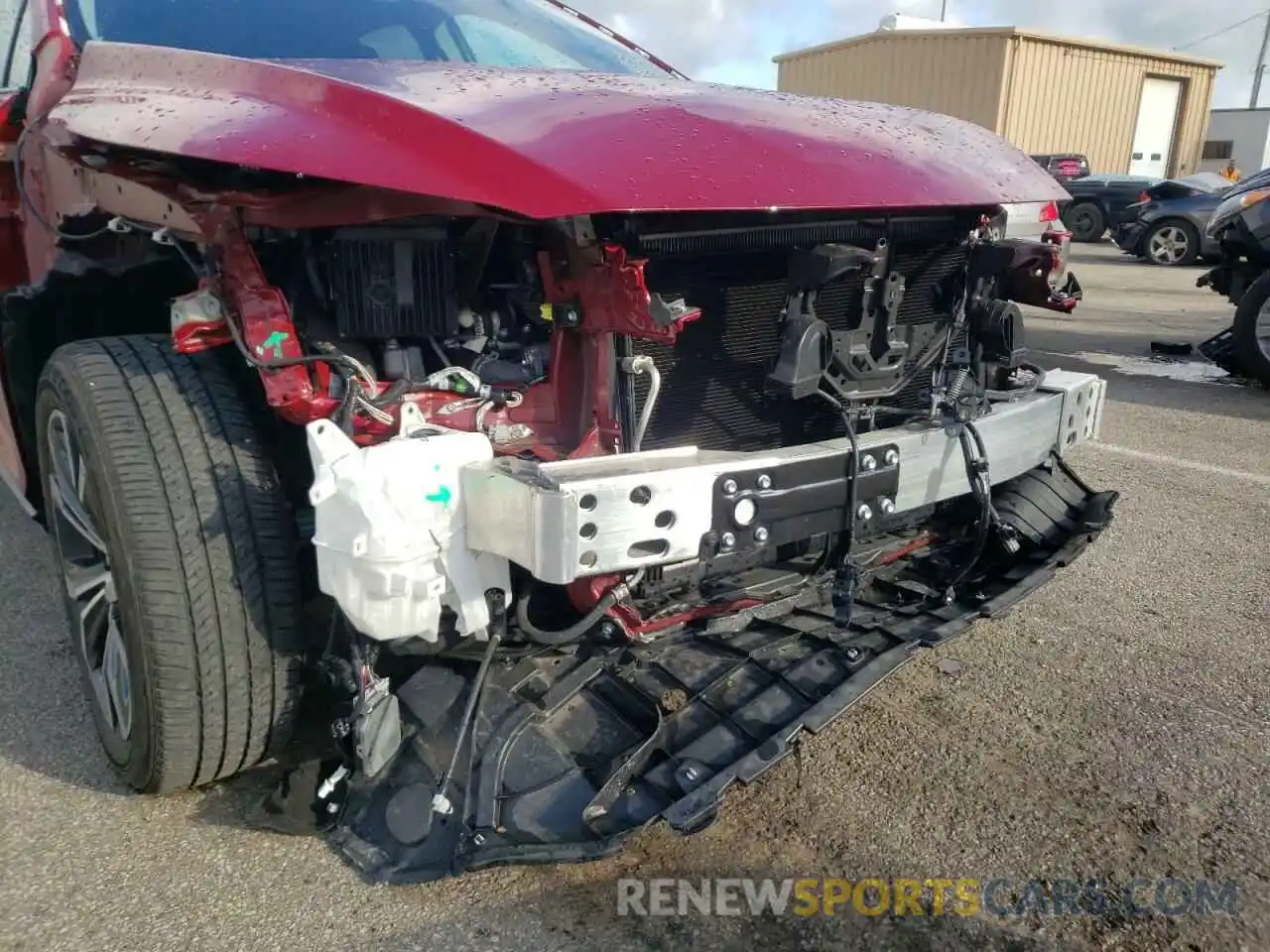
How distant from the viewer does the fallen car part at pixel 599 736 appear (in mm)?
1986

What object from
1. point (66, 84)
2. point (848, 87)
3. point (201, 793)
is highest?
point (848, 87)

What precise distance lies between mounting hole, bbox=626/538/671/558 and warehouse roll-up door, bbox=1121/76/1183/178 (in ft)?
96.8

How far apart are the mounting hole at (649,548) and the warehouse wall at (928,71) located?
76.9ft

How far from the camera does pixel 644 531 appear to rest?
1917 millimetres

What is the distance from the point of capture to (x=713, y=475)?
78.0 inches

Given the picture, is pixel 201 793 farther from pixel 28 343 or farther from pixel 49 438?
pixel 28 343

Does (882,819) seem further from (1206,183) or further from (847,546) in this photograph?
(1206,183)

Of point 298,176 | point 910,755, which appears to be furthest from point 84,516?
point 910,755

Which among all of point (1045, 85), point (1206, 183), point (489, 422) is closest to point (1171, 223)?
point (1206, 183)

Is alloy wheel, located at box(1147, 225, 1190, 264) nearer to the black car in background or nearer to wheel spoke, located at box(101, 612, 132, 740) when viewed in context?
the black car in background

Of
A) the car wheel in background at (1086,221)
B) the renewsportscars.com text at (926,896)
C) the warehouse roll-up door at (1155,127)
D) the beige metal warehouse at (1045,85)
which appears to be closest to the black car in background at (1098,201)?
the car wheel in background at (1086,221)

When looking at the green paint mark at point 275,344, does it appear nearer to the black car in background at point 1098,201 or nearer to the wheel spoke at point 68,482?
the wheel spoke at point 68,482

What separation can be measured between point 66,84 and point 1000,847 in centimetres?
286

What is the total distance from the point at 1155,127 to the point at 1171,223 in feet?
49.2
